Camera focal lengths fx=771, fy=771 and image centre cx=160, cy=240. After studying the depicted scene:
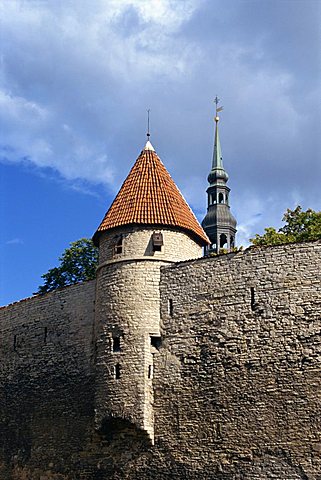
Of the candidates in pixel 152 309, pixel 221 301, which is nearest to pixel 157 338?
pixel 152 309

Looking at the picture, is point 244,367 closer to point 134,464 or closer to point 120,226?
point 134,464

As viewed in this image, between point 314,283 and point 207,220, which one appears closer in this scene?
point 314,283

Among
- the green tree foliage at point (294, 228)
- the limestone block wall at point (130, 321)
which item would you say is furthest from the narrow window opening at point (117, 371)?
the green tree foliage at point (294, 228)

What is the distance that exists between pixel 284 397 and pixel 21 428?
1134 centimetres

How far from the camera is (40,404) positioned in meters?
27.5

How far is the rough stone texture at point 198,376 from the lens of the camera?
21.3 metres

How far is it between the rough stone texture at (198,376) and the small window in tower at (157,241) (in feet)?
1.89

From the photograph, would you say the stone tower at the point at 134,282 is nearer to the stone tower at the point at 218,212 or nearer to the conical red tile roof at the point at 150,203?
the conical red tile roof at the point at 150,203

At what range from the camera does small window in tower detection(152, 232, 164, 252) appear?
24797 millimetres

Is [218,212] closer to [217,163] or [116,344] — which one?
[217,163]

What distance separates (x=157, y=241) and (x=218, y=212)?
30.4 meters

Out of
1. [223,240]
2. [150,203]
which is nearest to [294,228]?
[150,203]

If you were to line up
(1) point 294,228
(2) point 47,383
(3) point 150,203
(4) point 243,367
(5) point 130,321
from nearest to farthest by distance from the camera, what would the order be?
(4) point 243,367 → (5) point 130,321 → (3) point 150,203 → (2) point 47,383 → (1) point 294,228

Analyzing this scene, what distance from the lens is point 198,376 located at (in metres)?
23.0
